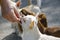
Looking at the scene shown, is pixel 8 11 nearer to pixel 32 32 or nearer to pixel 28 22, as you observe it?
pixel 28 22

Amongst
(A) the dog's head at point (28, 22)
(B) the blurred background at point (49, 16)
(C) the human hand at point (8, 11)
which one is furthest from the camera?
(B) the blurred background at point (49, 16)

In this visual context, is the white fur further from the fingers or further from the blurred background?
the blurred background

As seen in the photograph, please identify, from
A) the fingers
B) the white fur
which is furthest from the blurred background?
the fingers

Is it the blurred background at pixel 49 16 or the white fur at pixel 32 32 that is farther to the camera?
the blurred background at pixel 49 16

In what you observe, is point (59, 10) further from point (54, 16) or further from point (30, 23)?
point (30, 23)

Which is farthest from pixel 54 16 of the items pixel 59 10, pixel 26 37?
pixel 26 37

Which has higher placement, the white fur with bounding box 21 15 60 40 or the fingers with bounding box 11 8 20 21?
the fingers with bounding box 11 8 20 21

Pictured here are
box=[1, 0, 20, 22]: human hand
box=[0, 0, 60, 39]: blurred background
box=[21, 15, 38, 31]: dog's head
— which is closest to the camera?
box=[1, 0, 20, 22]: human hand

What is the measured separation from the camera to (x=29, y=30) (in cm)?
175

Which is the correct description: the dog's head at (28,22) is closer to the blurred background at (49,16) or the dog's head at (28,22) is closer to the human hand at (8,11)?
the human hand at (8,11)

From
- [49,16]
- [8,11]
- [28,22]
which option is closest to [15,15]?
[8,11]

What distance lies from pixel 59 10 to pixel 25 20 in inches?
89.7

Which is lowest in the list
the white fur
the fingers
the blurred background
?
the blurred background

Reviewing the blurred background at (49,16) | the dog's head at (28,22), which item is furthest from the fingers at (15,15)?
the blurred background at (49,16)
